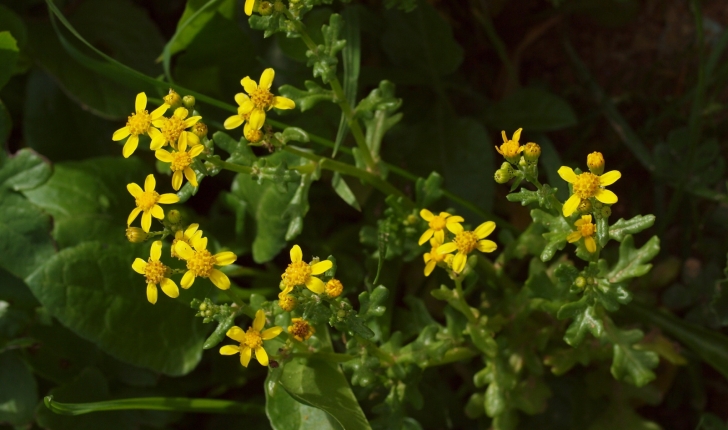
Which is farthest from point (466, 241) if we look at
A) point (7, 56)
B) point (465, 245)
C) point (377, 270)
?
point (7, 56)

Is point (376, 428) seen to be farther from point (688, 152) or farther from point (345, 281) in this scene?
point (688, 152)

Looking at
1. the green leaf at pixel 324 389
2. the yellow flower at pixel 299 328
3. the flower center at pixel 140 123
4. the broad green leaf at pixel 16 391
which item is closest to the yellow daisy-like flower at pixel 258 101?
the flower center at pixel 140 123

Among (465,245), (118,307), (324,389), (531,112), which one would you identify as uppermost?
(465,245)

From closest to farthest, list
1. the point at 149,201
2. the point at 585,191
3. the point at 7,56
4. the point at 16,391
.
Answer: the point at 585,191 < the point at 149,201 < the point at 7,56 < the point at 16,391

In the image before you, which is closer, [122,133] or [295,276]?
[295,276]

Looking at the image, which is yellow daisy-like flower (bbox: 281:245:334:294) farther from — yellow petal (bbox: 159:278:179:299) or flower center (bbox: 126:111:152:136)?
flower center (bbox: 126:111:152:136)

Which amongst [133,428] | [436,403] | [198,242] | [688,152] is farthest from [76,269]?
[688,152]

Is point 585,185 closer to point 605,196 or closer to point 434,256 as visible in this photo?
point 605,196
